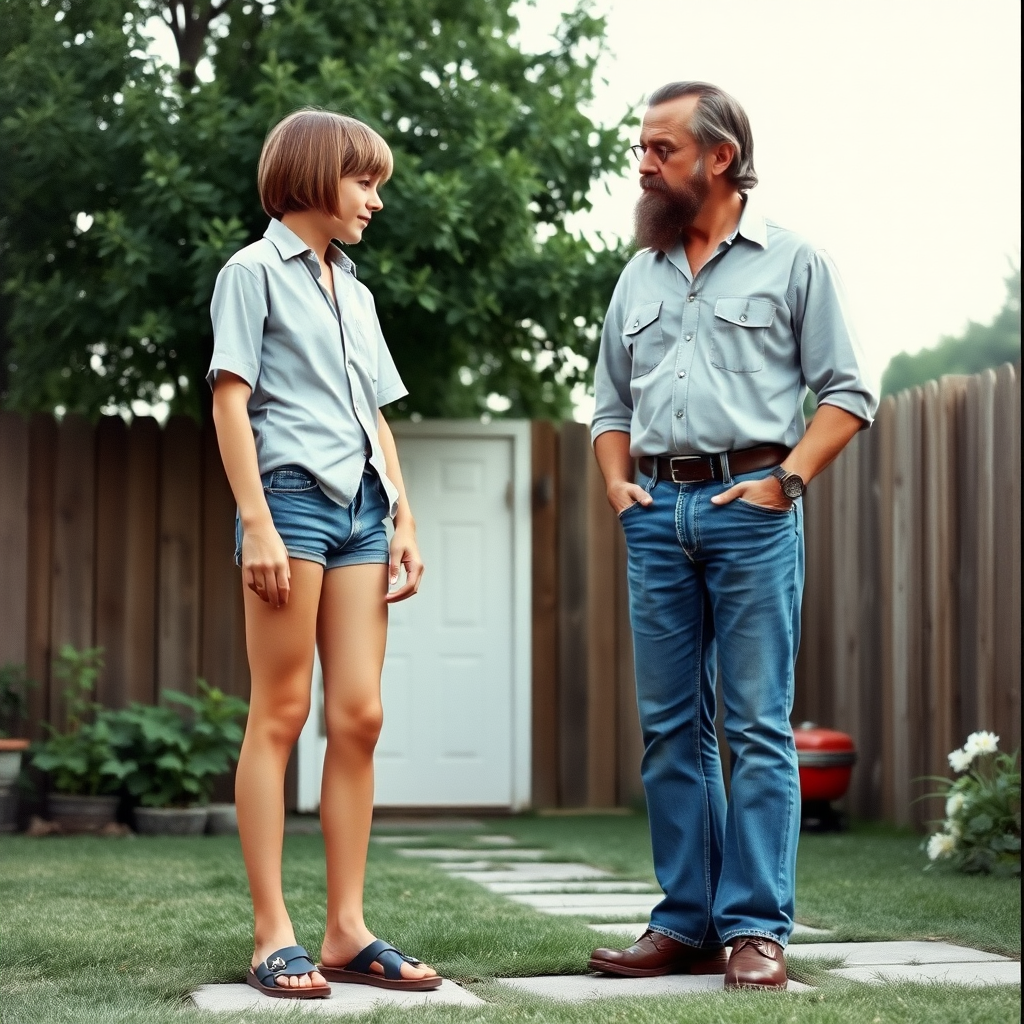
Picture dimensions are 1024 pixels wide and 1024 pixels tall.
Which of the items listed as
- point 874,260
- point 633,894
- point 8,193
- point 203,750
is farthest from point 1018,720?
point 874,260

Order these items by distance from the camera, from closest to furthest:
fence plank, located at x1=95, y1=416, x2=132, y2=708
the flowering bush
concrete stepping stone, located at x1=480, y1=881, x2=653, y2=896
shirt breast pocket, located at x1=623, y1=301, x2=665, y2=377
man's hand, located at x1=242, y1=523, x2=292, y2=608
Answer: man's hand, located at x1=242, y1=523, x2=292, y2=608 < shirt breast pocket, located at x1=623, y1=301, x2=665, y2=377 < concrete stepping stone, located at x1=480, y1=881, x2=653, y2=896 < the flowering bush < fence plank, located at x1=95, y1=416, x2=132, y2=708

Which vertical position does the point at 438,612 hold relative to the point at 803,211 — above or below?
below

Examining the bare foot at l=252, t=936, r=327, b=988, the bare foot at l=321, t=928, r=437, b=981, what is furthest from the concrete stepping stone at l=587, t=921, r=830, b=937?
the bare foot at l=252, t=936, r=327, b=988

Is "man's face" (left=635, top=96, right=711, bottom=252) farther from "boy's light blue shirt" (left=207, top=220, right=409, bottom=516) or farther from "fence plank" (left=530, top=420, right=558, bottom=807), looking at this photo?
"fence plank" (left=530, top=420, right=558, bottom=807)

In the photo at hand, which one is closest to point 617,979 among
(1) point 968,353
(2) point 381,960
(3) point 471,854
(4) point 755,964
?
(4) point 755,964

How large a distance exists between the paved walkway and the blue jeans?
0.16 metres

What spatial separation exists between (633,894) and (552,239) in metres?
3.01

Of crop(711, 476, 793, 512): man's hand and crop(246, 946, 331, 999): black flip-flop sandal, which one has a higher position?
crop(711, 476, 793, 512): man's hand

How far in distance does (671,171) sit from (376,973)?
1490 mm

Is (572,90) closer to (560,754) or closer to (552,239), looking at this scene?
(552,239)

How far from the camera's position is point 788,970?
2.64 meters

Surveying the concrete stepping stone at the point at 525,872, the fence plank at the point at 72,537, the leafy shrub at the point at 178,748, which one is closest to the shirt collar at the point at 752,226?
the concrete stepping stone at the point at 525,872

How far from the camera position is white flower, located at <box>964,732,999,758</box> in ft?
15.3

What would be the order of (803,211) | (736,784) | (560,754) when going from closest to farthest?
(736,784) < (560,754) < (803,211)
